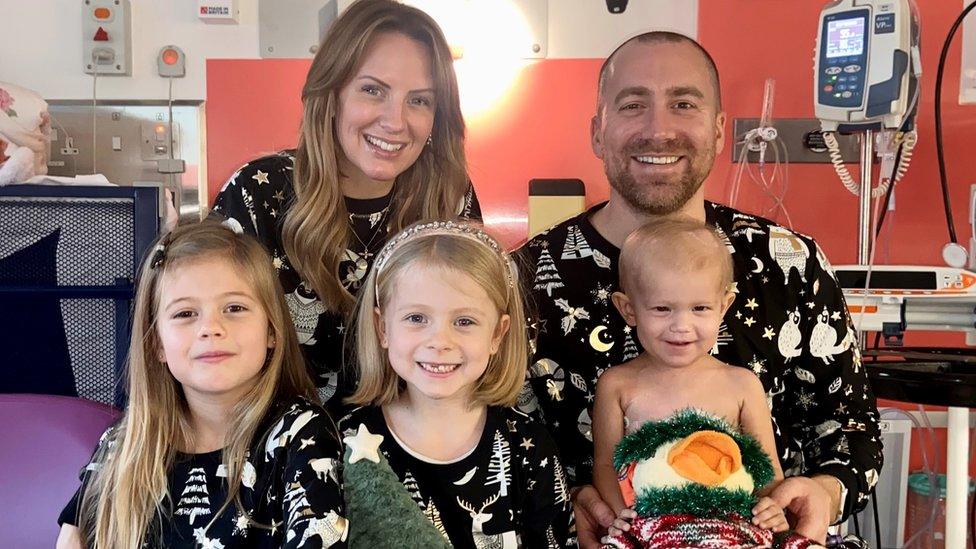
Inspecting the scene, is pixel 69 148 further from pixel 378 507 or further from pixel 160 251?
pixel 378 507

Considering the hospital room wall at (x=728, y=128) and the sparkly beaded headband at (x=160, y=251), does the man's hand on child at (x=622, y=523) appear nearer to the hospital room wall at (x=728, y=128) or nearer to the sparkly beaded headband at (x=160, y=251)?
the sparkly beaded headband at (x=160, y=251)

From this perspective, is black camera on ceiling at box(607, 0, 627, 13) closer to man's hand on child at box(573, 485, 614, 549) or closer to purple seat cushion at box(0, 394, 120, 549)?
man's hand on child at box(573, 485, 614, 549)

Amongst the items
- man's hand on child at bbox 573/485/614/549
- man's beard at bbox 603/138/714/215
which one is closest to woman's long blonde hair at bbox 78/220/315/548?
man's hand on child at bbox 573/485/614/549

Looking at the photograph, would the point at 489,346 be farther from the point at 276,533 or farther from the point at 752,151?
the point at 752,151

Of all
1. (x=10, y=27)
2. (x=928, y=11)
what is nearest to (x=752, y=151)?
(x=928, y=11)

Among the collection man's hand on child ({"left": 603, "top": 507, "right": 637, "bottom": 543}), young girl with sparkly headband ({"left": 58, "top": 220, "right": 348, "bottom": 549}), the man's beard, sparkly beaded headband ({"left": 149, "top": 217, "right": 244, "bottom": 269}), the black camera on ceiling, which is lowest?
man's hand on child ({"left": 603, "top": 507, "right": 637, "bottom": 543})

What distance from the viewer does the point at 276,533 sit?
4.84ft

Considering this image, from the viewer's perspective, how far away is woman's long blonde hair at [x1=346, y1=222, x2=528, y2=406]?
1.57 meters

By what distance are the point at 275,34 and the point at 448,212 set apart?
1969 mm

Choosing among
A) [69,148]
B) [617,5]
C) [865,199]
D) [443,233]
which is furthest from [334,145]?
[69,148]

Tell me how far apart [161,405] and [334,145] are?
0.69m

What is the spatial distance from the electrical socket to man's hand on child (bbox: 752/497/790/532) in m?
3.22

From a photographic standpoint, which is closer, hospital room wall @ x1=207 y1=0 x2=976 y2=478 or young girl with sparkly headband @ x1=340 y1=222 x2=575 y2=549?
young girl with sparkly headband @ x1=340 y1=222 x2=575 y2=549

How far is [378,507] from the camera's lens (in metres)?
1.45
